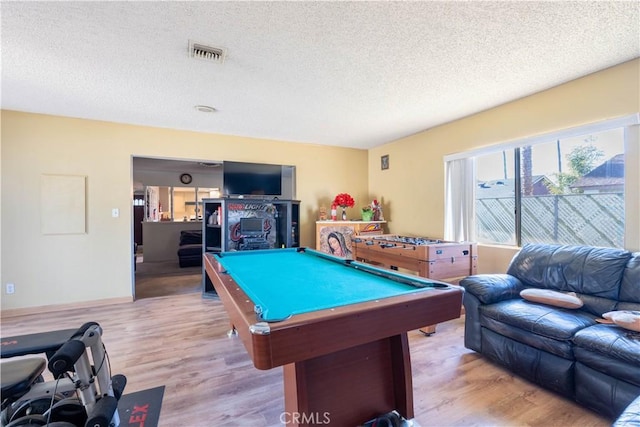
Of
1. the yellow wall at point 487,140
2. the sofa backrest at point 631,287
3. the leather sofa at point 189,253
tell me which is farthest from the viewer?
the leather sofa at point 189,253

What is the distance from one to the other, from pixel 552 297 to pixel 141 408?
2.97 m

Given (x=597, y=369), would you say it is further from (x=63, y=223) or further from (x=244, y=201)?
(x=63, y=223)

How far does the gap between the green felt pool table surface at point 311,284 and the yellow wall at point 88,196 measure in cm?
243

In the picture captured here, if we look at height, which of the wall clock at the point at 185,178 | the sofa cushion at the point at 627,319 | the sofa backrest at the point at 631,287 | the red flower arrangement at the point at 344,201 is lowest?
the sofa cushion at the point at 627,319

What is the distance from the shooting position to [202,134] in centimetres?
428

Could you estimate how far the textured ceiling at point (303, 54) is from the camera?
168cm

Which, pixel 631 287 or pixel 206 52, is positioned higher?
pixel 206 52

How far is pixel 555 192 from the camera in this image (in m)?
2.88

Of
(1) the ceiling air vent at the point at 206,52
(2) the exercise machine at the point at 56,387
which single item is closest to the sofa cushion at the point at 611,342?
(2) the exercise machine at the point at 56,387

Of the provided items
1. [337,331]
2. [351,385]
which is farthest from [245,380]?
[337,331]

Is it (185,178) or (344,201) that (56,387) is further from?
(185,178)

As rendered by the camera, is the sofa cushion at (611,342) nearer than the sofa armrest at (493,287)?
Yes

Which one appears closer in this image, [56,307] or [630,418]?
[630,418]

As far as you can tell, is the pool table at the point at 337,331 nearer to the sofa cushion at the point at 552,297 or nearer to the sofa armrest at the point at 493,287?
the sofa armrest at the point at 493,287
